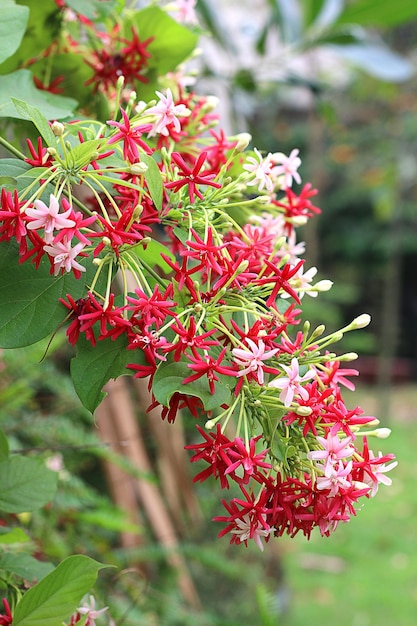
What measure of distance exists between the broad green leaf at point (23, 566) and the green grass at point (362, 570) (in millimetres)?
2335

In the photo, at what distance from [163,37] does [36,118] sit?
250 mm

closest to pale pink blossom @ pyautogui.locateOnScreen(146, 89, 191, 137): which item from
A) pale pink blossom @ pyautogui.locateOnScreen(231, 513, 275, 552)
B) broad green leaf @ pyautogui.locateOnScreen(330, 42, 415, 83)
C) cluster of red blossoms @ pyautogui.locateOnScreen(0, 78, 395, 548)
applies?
cluster of red blossoms @ pyautogui.locateOnScreen(0, 78, 395, 548)

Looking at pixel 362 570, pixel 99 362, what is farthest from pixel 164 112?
pixel 362 570

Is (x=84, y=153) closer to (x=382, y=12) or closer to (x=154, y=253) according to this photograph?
(x=154, y=253)

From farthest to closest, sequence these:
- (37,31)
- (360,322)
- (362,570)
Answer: (362,570) < (37,31) < (360,322)

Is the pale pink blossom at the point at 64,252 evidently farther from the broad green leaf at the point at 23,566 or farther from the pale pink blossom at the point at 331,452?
the broad green leaf at the point at 23,566

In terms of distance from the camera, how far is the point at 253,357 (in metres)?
0.36

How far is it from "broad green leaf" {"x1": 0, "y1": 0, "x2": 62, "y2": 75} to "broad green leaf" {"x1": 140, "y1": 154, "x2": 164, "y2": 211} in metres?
0.24

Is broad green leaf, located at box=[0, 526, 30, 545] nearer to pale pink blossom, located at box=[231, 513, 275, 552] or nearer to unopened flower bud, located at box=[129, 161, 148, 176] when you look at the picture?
pale pink blossom, located at box=[231, 513, 275, 552]

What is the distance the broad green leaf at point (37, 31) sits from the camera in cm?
55

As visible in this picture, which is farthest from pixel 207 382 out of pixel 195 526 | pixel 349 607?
pixel 349 607

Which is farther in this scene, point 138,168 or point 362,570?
point 362,570

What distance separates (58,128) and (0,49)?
14cm

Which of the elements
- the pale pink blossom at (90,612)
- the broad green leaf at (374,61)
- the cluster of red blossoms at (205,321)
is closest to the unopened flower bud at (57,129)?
the cluster of red blossoms at (205,321)
